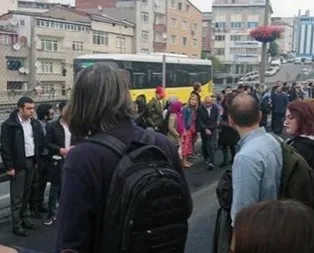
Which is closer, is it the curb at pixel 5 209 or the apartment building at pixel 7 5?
the curb at pixel 5 209

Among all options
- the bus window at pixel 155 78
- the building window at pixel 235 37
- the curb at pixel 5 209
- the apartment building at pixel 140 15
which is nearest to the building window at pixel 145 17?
the apartment building at pixel 140 15

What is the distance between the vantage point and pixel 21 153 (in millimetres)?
5574

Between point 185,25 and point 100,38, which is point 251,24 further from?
point 100,38

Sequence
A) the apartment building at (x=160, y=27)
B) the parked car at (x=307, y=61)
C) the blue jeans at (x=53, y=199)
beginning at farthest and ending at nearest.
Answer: the apartment building at (x=160, y=27)
the parked car at (x=307, y=61)
the blue jeans at (x=53, y=199)

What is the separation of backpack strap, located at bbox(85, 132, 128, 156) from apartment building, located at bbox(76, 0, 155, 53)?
51267 millimetres

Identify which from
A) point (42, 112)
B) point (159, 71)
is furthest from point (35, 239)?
point (159, 71)

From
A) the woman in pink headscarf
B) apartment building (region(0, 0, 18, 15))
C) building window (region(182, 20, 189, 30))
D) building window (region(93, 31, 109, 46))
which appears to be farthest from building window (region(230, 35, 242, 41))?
the woman in pink headscarf

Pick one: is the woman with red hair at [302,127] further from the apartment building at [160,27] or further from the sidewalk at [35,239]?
the apartment building at [160,27]

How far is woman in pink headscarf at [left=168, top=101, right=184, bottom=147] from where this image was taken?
9516mm

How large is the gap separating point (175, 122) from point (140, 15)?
48.6 meters

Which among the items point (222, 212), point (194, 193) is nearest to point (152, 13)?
point (194, 193)

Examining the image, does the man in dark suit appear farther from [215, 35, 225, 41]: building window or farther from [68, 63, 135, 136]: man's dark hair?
[215, 35, 225, 41]: building window

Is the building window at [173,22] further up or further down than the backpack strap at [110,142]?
further up

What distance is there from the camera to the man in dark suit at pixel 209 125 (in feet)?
32.7
